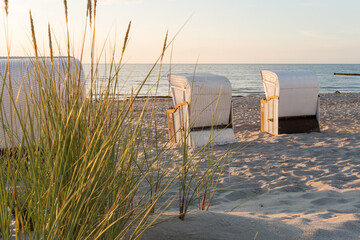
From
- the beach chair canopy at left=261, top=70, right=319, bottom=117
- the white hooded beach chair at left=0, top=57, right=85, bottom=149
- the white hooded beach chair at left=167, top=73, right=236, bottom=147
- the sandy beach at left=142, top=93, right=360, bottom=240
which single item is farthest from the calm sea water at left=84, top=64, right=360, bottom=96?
the beach chair canopy at left=261, top=70, right=319, bottom=117

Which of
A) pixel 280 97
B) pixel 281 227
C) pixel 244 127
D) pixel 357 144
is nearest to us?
pixel 281 227

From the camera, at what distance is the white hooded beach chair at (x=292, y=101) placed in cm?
615

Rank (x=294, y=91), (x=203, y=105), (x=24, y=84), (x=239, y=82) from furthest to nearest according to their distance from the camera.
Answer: (x=239, y=82), (x=294, y=91), (x=203, y=105), (x=24, y=84)

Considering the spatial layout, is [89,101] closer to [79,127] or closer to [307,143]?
[79,127]

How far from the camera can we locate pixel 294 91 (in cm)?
616

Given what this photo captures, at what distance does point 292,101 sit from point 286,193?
307 centimetres

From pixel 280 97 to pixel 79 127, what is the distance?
4.99m

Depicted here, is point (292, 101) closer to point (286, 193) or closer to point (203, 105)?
point (203, 105)

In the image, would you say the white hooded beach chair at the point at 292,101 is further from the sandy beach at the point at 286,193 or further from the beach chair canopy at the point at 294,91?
the sandy beach at the point at 286,193

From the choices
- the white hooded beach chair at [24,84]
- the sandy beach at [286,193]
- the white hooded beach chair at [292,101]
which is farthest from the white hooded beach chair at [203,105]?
the white hooded beach chair at [24,84]

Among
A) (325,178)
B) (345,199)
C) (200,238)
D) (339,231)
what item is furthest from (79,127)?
(325,178)

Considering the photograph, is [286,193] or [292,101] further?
[292,101]

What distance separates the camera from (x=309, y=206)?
2973mm

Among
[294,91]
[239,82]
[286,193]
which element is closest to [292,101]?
[294,91]
